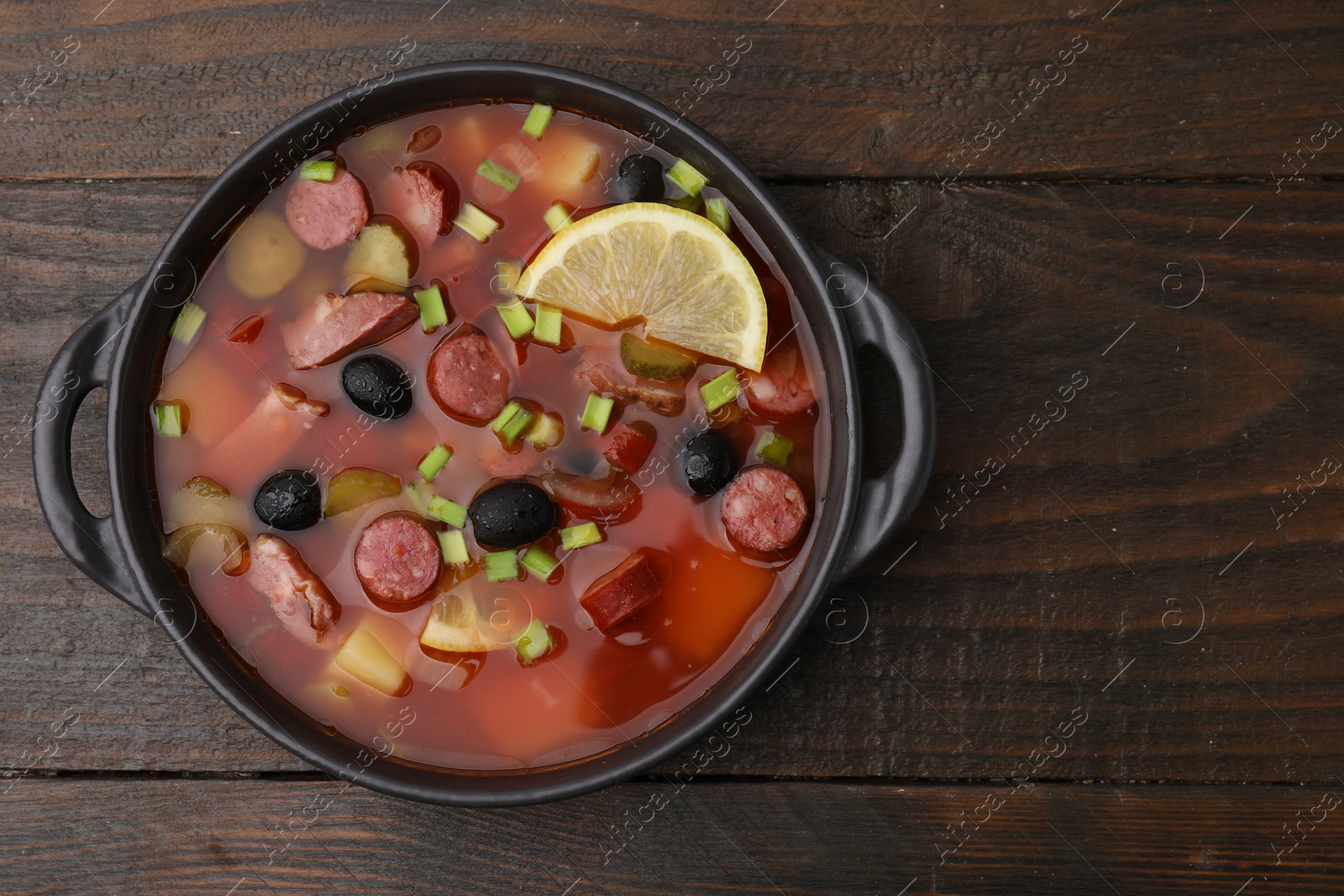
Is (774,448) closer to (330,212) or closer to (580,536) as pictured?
(580,536)

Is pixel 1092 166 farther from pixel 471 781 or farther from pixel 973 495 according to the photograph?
pixel 471 781

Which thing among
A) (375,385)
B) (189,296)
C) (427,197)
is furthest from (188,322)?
(427,197)

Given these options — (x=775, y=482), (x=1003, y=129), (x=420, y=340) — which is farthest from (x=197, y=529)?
(x=1003, y=129)

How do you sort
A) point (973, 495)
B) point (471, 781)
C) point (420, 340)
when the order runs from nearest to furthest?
point (471, 781) → point (420, 340) → point (973, 495)

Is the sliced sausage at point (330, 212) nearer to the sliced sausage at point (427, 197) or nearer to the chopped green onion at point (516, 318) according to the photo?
the sliced sausage at point (427, 197)

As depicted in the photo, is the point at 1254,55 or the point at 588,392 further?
the point at 1254,55

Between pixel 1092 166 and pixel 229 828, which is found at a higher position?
pixel 1092 166

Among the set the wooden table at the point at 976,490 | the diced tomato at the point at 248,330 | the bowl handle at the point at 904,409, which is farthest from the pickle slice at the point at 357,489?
the bowl handle at the point at 904,409
